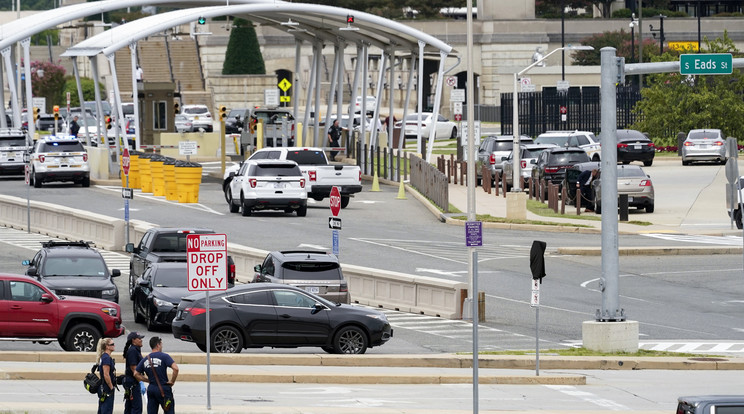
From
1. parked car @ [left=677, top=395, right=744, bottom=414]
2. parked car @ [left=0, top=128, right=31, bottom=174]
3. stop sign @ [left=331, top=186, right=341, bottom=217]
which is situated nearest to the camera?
parked car @ [left=677, top=395, right=744, bottom=414]

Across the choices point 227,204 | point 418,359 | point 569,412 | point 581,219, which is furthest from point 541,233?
point 569,412

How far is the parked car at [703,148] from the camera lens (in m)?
61.9

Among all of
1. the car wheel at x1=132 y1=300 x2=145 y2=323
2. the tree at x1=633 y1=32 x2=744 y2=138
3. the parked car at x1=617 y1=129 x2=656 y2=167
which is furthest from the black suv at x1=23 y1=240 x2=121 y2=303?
the tree at x1=633 y1=32 x2=744 y2=138

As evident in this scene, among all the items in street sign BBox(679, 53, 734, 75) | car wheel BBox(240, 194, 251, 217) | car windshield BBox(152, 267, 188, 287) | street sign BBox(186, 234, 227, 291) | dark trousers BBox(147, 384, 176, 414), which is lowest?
dark trousers BBox(147, 384, 176, 414)

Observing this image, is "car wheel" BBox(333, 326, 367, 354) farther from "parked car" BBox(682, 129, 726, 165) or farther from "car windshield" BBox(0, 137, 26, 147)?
"parked car" BBox(682, 129, 726, 165)

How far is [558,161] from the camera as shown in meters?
50.6

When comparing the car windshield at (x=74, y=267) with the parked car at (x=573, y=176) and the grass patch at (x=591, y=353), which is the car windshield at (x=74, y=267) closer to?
the grass patch at (x=591, y=353)

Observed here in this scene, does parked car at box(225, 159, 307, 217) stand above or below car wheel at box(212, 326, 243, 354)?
above

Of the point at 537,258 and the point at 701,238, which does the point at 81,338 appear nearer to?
the point at 537,258

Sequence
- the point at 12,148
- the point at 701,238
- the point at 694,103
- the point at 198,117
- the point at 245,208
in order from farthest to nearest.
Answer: the point at 198,117
the point at 694,103
the point at 12,148
the point at 245,208
the point at 701,238

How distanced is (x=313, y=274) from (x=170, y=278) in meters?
2.80

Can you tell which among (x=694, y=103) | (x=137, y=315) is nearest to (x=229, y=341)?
(x=137, y=315)

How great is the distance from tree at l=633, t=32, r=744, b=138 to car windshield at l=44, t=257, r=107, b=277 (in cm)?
4478

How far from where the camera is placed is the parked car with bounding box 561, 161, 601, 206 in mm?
47500
